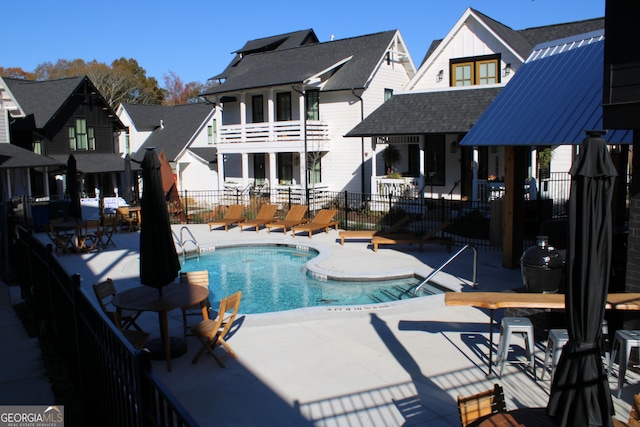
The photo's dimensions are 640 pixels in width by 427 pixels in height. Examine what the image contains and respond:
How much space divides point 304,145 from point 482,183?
1051 cm

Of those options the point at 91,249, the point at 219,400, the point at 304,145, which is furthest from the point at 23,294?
the point at 304,145

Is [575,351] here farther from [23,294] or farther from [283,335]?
[23,294]

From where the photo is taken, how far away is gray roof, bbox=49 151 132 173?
36438mm

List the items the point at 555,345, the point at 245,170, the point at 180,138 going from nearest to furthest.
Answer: the point at 555,345 < the point at 245,170 < the point at 180,138

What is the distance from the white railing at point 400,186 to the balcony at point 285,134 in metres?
5.49

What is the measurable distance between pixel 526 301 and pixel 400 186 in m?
18.4

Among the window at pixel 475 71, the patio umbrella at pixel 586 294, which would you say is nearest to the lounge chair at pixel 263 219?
the window at pixel 475 71

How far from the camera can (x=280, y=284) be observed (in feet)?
47.9

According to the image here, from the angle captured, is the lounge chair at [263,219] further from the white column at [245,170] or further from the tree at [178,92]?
the tree at [178,92]

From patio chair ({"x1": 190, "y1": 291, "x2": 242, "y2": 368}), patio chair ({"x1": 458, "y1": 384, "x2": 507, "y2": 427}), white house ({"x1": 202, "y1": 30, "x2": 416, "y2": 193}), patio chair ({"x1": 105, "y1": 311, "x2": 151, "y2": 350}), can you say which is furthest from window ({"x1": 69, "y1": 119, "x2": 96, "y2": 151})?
patio chair ({"x1": 458, "y1": 384, "x2": 507, "y2": 427})

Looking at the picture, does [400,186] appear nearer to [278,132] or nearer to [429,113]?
[429,113]

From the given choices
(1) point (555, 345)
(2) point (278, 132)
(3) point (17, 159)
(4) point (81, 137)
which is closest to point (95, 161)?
(4) point (81, 137)

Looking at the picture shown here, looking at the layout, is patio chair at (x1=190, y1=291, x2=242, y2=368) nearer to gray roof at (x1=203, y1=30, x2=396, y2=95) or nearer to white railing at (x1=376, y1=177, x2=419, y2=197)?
white railing at (x1=376, y1=177, x2=419, y2=197)

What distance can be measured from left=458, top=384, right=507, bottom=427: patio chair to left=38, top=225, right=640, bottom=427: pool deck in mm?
1103
